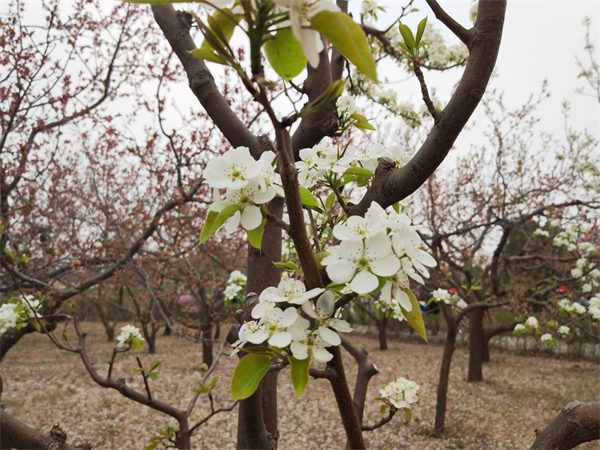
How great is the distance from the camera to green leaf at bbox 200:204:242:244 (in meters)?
0.56

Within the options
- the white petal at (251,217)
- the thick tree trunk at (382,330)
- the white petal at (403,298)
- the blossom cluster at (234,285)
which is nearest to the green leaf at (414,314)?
the white petal at (403,298)

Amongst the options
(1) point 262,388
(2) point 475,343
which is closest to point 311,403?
(2) point 475,343

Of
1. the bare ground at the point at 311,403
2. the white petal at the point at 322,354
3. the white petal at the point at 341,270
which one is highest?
the white petal at the point at 341,270

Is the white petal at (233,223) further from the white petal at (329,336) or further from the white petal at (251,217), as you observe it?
Answer: the white petal at (329,336)

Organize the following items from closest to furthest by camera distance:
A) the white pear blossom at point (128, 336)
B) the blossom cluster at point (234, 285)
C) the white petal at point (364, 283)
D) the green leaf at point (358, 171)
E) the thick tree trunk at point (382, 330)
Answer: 1. the white petal at point (364, 283)
2. the green leaf at point (358, 171)
3. the white pear blossom at point (128, 336)
4. the blossom cluster at point (234, 285)
5. the thick tree trunk at point (382, 330)

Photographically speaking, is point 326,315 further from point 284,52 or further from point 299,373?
point 284,52

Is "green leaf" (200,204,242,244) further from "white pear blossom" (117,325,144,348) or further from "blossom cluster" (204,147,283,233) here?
"white pear blossom" (117,325,144,348)

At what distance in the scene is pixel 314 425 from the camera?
16.8 feet

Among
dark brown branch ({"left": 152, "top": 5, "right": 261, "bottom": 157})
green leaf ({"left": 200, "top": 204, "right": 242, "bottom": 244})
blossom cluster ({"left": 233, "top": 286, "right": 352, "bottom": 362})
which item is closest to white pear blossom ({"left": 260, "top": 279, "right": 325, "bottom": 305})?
blossom cluster ({"left": 233, "top": 286, "right": 352, "bottom": 362})

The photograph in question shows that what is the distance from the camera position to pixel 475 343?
22.1 feet

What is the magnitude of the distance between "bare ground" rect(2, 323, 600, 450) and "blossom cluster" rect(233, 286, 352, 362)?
4039 mm

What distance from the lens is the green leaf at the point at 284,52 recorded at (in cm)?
48

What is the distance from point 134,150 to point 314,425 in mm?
3596

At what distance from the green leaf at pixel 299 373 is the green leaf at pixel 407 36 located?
0.64 meters
